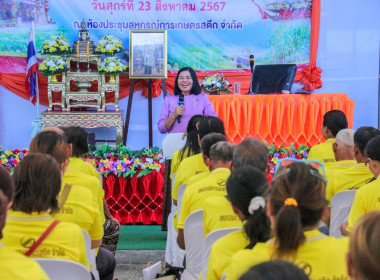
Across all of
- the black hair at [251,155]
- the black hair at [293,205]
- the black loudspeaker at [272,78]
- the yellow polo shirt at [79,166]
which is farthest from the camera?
the black loudspeaker at [272,78]

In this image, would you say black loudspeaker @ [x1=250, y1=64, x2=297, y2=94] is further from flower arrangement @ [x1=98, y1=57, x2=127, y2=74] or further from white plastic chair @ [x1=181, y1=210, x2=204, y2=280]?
white plastic chair @ [x1=181, y1=210, x2=204, y2=280]

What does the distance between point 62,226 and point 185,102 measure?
9.82ft

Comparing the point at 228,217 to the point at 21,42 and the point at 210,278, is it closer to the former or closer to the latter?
the point at 210,278

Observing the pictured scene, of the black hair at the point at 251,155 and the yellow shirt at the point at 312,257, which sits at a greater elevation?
the black hair at the point at 251,155

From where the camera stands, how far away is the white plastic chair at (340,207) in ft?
10.3

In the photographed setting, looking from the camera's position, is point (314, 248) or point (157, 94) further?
point (157, 94)

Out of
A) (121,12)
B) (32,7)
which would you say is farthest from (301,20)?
(32,7)

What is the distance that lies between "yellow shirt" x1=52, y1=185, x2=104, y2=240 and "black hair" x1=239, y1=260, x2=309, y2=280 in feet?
5.58

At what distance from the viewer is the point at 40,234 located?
217 cm

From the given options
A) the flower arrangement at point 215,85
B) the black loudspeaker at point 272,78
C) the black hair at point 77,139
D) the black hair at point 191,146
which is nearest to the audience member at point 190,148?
the black hair at point 191,146

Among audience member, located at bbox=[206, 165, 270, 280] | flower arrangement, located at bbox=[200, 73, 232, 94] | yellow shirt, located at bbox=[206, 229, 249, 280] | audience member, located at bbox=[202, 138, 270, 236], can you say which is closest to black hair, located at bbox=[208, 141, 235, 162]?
audience member, located at bbox=[202, 138, 270, 236]

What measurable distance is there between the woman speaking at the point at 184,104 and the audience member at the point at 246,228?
2.82m

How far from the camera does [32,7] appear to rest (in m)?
8.66

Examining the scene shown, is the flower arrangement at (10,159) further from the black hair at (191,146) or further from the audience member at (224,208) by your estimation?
the audience member at (224,208)
